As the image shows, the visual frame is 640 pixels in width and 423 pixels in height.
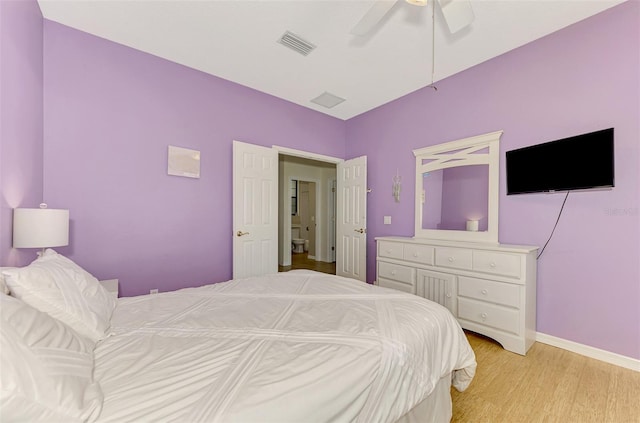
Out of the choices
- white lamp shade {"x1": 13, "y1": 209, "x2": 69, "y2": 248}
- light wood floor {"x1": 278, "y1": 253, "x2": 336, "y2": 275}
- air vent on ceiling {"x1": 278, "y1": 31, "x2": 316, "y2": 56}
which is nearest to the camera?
white lamp shade {"x1": 13, "y1": 209, "x2": 69, "y2": 248}

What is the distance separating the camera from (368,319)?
133cm

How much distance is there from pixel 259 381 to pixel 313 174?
5823 millimetres

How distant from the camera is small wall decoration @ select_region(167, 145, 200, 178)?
2865 millimetres

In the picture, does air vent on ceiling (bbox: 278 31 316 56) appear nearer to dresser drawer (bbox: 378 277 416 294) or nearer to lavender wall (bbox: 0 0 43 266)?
lavender wall (bbox: 0 0 43 266)

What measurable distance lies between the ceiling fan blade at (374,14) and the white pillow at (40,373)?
2279mm

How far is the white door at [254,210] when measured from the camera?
10.7ft

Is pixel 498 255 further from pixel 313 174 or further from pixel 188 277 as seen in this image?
pixel 313 174

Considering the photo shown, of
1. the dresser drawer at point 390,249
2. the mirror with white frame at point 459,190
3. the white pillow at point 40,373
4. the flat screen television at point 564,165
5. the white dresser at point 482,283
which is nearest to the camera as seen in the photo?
the white pillow at point 40,373

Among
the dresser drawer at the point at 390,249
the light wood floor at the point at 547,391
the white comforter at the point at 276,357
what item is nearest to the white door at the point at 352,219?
the dresser drawer at the point at 390,249

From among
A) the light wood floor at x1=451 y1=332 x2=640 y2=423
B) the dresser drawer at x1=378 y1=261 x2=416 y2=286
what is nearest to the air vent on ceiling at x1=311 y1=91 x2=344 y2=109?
the dresser drawer at x1=378 y1=261 x2=416 y2=286

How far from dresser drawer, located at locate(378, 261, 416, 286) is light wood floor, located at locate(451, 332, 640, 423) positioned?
0.97m

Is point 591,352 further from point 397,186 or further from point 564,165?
point 397,186

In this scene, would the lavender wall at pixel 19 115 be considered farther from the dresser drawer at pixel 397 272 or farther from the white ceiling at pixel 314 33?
the dresser drawer at pixel 397 272

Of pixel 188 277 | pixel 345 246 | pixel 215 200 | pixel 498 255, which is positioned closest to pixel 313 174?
pixel 345 246
